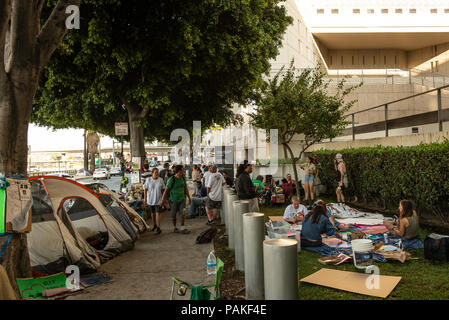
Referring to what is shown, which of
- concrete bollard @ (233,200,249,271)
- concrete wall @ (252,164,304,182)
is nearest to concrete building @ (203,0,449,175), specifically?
concrete wall @ (252,164,304,182)

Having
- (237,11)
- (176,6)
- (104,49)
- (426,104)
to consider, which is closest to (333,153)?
(237,11)

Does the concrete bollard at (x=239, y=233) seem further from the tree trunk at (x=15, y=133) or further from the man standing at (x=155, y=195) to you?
the man standing at (x=155, y=195)

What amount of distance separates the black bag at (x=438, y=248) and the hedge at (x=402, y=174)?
6.40 ft

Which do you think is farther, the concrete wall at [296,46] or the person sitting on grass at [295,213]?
the concrete wall at [296,46]

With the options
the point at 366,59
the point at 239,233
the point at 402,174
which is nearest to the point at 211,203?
the point at 239,233

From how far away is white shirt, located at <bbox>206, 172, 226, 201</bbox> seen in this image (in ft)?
34.7

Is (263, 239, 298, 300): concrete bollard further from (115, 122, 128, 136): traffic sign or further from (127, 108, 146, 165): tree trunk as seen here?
(127, 108, 146, 165): tree trunk

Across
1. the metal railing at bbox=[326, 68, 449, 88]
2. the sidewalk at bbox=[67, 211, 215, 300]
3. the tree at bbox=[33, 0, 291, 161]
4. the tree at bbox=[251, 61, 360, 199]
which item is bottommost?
the sidewalk at bbox=[67, 211, 215, 300]

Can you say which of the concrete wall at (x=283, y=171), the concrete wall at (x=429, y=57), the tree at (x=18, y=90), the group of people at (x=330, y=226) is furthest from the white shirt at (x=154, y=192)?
the concrete wall at (x=429, y=57)

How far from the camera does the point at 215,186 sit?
10.7 metres

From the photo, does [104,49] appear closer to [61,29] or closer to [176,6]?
[176,6]

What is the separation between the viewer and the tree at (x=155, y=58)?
1037 cm

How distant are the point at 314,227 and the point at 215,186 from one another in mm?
4292

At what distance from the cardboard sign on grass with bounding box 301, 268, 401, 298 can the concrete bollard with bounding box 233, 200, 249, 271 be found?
116 centimetres
